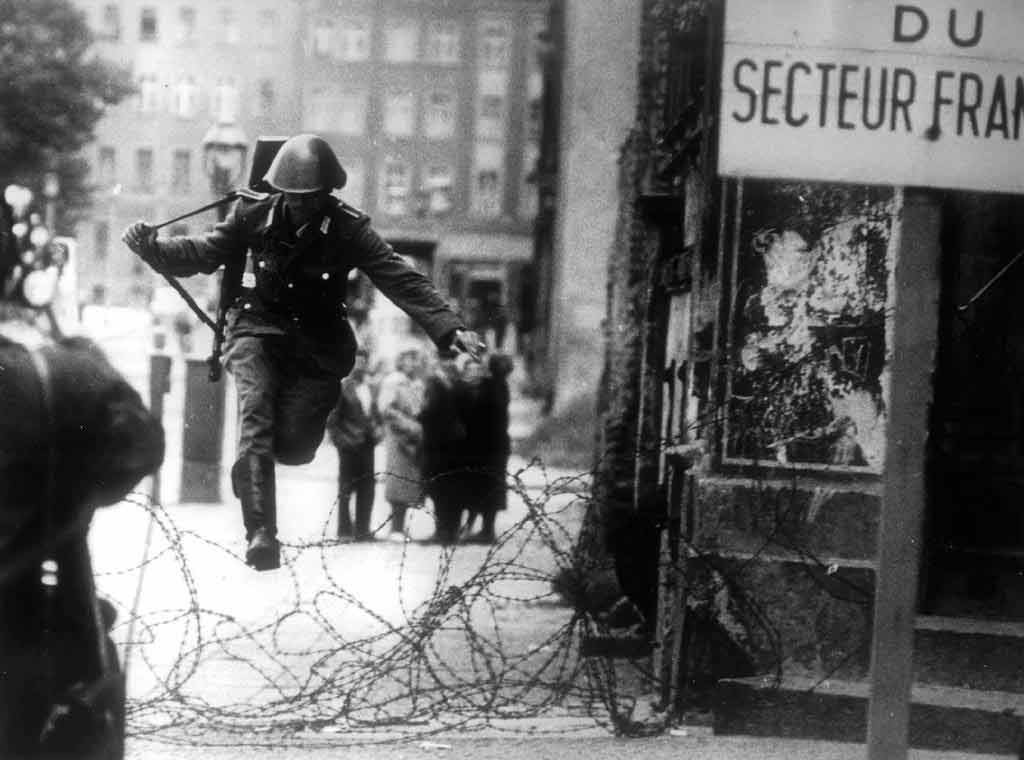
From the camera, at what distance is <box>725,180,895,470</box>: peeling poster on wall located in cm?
773

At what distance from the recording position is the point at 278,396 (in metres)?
6.87

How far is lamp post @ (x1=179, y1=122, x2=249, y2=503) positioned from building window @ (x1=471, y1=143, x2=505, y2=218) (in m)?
48.8

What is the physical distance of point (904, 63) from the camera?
13.5ft

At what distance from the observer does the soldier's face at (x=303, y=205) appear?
6.62 meters

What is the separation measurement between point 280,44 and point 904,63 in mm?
65140

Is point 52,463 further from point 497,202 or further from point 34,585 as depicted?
point 497,202

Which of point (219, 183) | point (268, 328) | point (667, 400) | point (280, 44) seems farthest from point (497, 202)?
point (268, 328)

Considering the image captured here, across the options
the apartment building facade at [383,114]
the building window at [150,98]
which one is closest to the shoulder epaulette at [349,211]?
the apartment building facade at [383,114]

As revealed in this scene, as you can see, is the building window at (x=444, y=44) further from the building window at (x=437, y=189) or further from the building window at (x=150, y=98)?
the building window at (x=150, y=98)

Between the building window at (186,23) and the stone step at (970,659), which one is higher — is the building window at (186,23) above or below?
above

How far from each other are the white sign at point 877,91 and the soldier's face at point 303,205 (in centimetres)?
275

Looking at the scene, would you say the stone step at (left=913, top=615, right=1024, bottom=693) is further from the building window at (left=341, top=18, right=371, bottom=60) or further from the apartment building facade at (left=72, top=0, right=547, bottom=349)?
the building window at (left=341, top=18, right=371, bottom=60)

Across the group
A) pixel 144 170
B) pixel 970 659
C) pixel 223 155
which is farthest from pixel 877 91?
pixel 144 170

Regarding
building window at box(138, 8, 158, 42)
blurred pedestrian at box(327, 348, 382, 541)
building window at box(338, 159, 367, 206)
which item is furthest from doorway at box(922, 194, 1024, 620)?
building window at box(138, 8, 158, 42)
